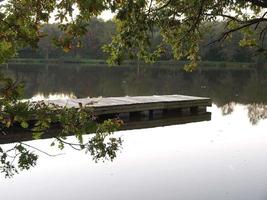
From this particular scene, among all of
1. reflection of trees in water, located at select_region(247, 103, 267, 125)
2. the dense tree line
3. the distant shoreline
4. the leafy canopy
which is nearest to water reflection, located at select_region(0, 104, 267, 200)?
the leafy canopy

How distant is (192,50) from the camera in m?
12.4

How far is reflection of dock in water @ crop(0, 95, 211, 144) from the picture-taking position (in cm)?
1944

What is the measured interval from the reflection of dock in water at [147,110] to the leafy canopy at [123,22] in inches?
275

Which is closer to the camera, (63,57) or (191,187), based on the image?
(191,187)

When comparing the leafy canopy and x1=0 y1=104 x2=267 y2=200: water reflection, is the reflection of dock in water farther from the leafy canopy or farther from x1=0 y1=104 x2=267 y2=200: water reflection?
the leafy canopy

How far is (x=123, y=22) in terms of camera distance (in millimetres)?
7402

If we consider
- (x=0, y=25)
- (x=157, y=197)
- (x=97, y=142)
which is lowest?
(x=157, y=197)

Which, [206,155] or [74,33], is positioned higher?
[74,33]

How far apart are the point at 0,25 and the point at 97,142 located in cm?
161

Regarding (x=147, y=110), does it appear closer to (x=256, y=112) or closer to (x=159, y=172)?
(x=256, y=112)

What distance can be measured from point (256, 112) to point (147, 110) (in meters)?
7.82

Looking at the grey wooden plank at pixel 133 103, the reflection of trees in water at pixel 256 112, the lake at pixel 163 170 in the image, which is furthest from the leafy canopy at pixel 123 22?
the reflection of trees in water at pixel 256 112

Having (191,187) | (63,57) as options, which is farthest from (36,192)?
(63,57)

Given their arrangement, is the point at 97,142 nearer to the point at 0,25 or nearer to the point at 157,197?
the point at 0,25
